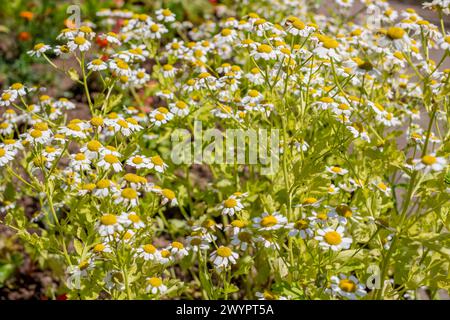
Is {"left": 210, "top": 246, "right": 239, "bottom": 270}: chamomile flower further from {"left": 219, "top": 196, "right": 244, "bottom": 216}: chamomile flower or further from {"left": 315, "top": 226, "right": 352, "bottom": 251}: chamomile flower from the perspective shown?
{"left": 315, "top": 226, "right": 352, "bottom": 251}: chamomile flower

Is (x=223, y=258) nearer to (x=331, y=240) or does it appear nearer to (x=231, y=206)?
(x=231, y=206)

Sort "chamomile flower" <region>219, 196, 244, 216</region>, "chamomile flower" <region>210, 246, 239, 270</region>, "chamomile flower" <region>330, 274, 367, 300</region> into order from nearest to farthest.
Result: "chamomile flower" <region>330, 274, 367, 300</region> < "chamomile flower" <region>210, 246, 239, 270</region> < "chamomile flower" <region>219, 196, 244, 216</region>

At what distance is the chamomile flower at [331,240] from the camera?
75.0 inches

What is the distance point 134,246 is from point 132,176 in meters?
0.30

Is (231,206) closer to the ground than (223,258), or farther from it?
farther from it

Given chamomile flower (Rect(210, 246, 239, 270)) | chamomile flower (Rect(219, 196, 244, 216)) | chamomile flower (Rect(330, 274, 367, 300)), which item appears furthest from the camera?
chamomile flower (Rect(219, 196, 244, 216))

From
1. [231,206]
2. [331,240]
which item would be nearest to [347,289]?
[331,240]

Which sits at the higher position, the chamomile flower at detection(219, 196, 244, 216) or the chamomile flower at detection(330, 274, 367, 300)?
the chamomile flower at detection(219, 196, 244, 216)

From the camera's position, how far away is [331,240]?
1915mm

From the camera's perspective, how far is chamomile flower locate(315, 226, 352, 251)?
1.91m

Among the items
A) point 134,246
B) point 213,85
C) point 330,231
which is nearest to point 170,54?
point 213,85

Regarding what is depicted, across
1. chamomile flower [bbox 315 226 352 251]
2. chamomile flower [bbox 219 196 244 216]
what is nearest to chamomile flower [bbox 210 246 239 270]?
chamomile flower [bbox 219 196 244 216]

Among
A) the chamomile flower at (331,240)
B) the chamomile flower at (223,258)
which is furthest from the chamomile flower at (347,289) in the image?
the chamomile flower at (223,258)

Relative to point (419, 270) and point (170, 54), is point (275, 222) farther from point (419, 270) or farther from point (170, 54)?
point (170, 54)
